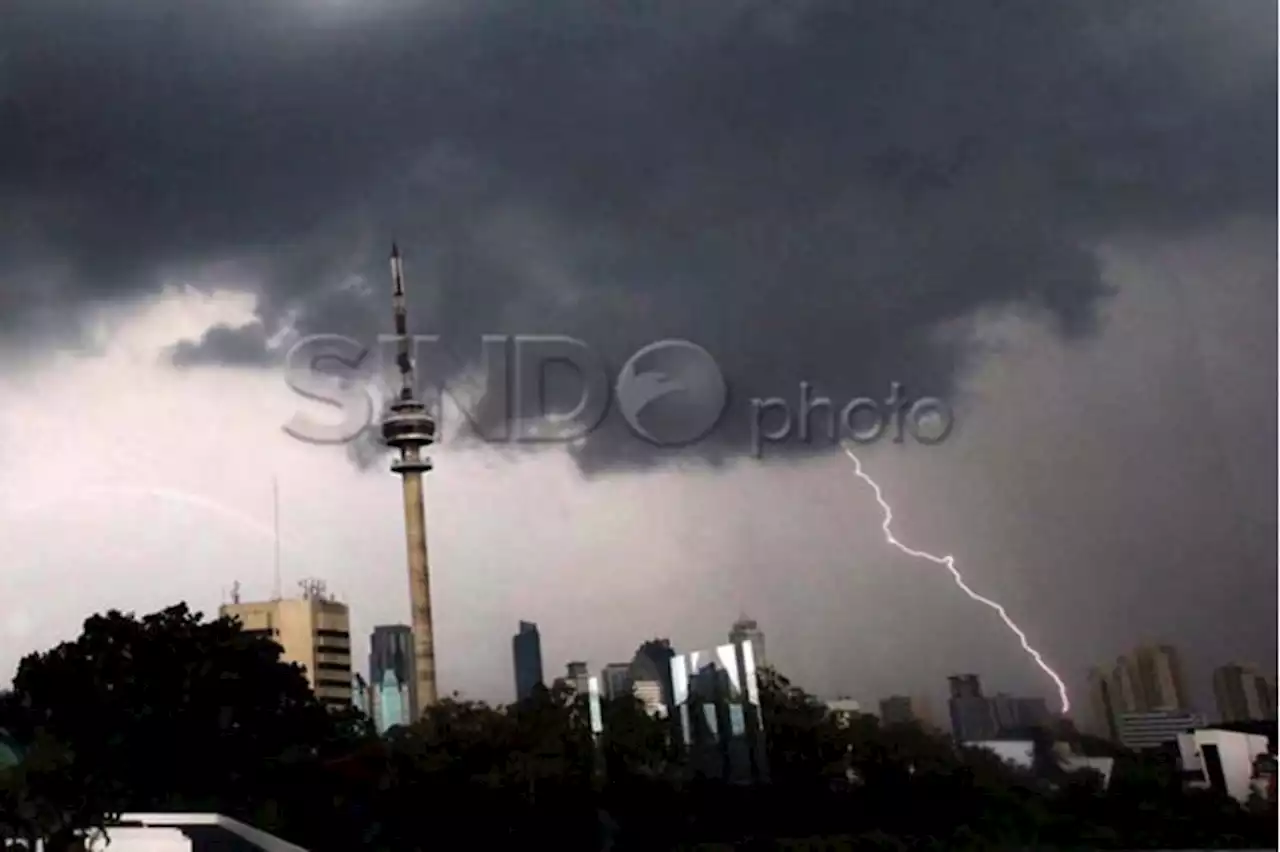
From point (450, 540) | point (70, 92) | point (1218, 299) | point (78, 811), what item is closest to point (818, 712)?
point (450, 540)

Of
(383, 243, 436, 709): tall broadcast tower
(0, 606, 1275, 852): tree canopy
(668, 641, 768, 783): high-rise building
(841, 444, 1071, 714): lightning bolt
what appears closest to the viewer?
(0, 606, 1275, 852): tree canopy

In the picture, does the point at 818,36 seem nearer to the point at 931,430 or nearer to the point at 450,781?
the point at 931,430

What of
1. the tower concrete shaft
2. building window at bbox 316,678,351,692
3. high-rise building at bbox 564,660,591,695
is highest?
the tower concrete shaft

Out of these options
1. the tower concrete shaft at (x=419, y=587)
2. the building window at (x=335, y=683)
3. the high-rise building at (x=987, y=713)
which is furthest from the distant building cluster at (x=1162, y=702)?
the building window at (x=335, y=683)

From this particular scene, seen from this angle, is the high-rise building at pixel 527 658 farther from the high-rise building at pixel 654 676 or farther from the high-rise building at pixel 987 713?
the high-rise building at pixel 987 713

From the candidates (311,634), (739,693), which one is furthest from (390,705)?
(739,693)

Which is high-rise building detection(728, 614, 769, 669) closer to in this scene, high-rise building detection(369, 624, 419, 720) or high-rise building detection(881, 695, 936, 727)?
high-rise building detection(881, 695, 936, 727)

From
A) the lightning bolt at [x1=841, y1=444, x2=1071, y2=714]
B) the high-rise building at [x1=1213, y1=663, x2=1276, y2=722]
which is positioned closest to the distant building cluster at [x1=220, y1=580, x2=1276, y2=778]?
the high-rise building at [x1=1213, y1=663, x2=1276, y2=722]
